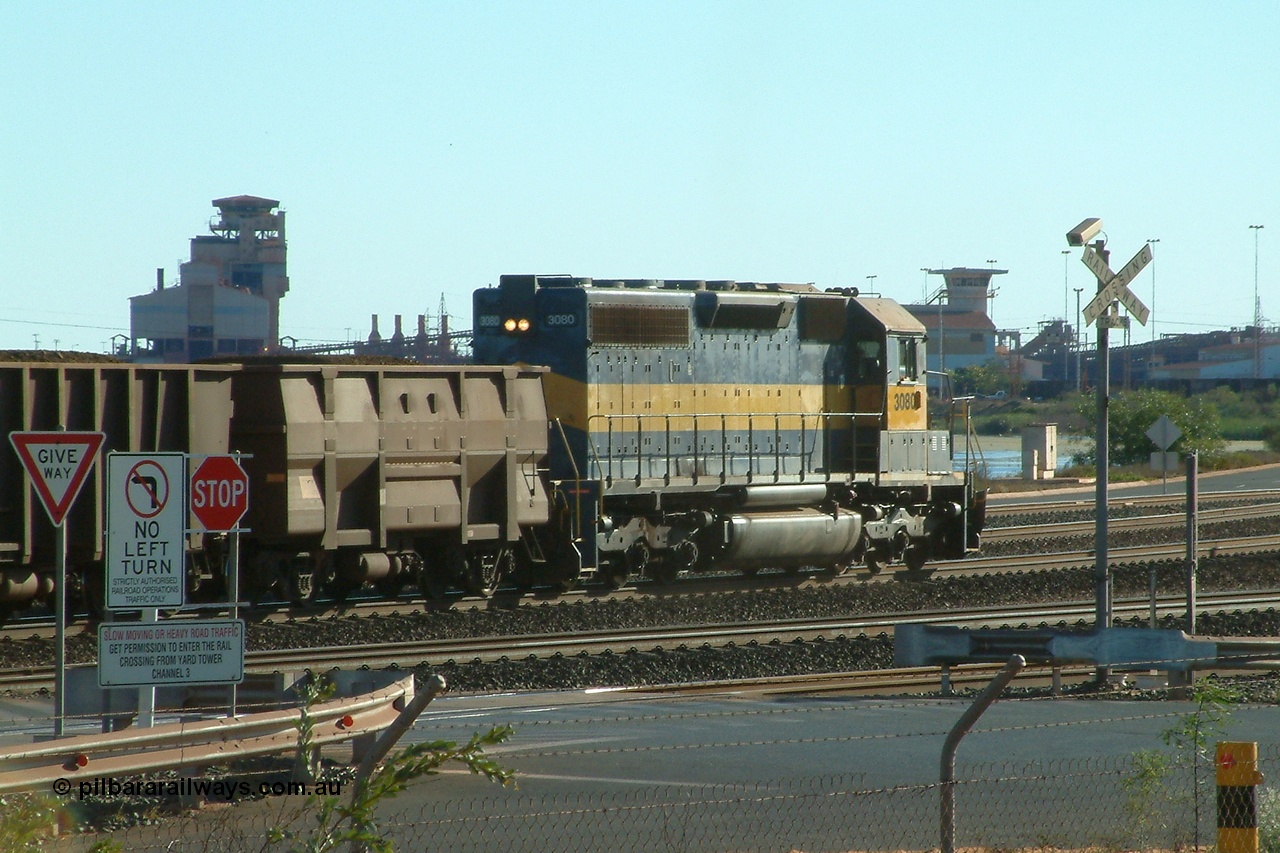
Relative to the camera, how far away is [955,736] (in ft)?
19.9

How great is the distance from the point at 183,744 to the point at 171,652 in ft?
1.65

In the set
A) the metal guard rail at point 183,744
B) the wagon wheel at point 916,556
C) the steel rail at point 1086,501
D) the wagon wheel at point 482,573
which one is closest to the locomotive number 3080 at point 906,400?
the wagon wheel at point 916,556

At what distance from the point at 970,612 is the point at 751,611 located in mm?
2566

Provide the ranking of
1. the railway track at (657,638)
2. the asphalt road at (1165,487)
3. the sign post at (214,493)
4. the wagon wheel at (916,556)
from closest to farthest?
1. the railway track at (657,638)
2. the sign post at (214,493)
3. the wagon wheel at (916,556)
4. the asphalt road at (1165,487)

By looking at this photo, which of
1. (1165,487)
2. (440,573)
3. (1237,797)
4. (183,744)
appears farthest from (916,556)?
(1165,487)

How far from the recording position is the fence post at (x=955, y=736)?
595 centimetres

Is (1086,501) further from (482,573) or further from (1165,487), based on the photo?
(482,573)

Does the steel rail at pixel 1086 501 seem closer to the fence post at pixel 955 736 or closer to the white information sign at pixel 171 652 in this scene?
the fence post at pixel 955 736

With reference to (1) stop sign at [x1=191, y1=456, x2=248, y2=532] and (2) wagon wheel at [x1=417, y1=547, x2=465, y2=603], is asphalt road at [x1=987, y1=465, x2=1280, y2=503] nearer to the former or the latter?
(2) wagon wheel at [x1=417, y1=547, x2=465, y2=603]

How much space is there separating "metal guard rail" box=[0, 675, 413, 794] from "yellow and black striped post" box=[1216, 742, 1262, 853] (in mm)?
3978

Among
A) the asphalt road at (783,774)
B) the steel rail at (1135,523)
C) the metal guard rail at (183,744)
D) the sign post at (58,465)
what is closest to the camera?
the metal guard rail at (183,744)

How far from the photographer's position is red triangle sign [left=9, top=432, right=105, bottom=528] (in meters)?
8.03

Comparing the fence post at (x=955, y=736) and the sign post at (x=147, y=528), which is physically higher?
the sign post at (x=147, y=528)

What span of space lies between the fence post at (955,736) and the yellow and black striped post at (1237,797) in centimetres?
107
